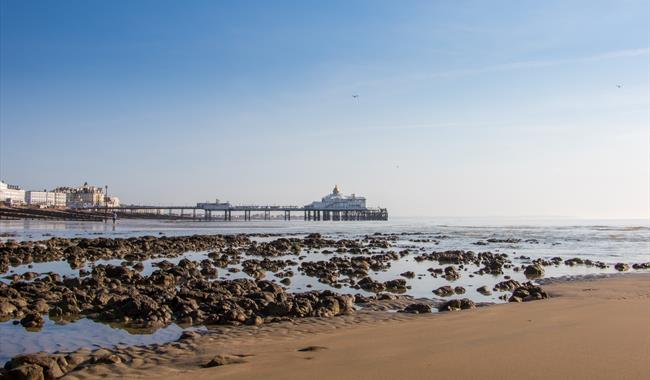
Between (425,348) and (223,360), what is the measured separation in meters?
2.80

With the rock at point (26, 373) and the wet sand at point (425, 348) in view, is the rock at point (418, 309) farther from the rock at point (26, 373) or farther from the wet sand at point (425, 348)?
the rock at point (26, 373)

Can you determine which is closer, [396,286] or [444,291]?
[444,291]

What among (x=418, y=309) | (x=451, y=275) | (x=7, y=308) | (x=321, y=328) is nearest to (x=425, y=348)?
(x=321, y=328)

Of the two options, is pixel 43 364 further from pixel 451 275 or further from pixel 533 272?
pixel 533 272

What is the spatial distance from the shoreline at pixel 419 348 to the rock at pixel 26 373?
40 centimetres

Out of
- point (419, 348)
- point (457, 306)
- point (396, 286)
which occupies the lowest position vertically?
point (396, 286)

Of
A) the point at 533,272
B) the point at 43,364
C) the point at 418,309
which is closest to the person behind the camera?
the point at 43,364

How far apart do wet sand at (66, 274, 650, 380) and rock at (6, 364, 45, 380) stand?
398mm

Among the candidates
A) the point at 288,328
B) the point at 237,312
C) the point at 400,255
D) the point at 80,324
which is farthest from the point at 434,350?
the point at 400,255

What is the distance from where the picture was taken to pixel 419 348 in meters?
7.59

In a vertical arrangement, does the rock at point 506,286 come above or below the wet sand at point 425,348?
below

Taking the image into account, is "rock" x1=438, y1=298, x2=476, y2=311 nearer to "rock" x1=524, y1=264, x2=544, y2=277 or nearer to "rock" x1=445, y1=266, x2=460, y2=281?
"rock" x1=445, y1=266, x2=460, y2=281

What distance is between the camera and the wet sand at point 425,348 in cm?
625

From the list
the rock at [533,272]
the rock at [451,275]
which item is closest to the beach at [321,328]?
the rock at [451,275]
